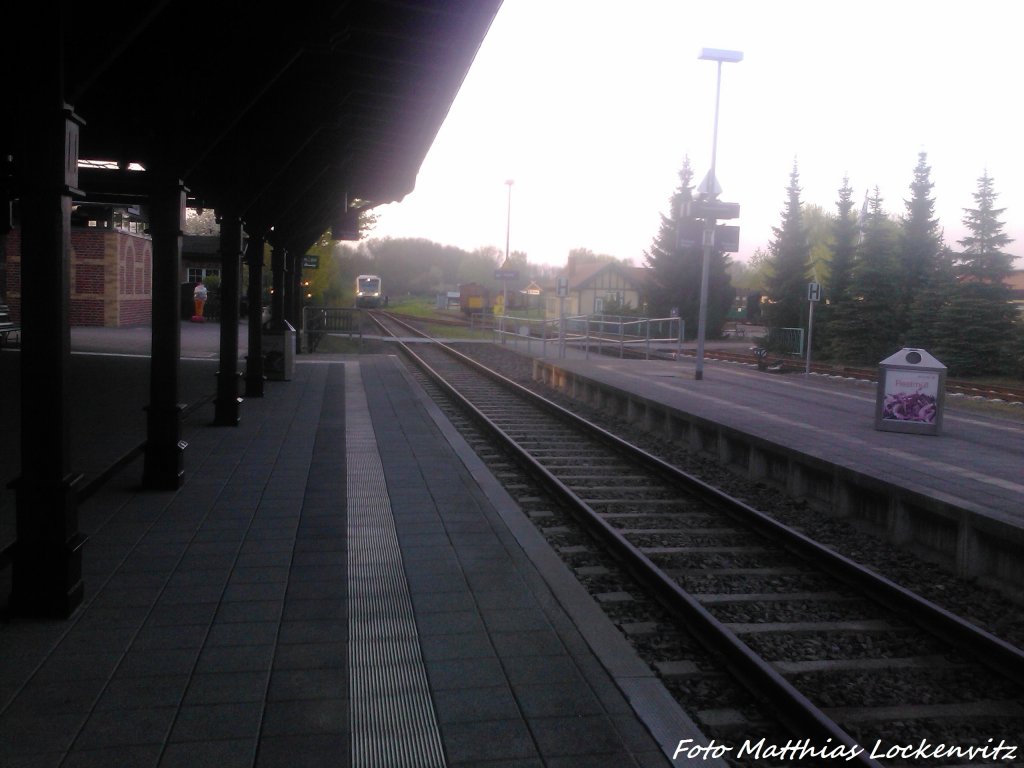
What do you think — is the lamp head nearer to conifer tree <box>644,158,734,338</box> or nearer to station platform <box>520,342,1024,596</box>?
station platform <box>520,342,1024,596</box>

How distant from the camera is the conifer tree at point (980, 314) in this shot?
2820 cm

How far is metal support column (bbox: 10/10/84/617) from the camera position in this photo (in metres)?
4.85

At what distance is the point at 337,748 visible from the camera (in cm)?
375

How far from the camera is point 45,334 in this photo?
4996 mm

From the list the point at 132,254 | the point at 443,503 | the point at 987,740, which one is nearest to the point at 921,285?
the point at 132,254

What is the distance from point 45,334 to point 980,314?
92.4ft

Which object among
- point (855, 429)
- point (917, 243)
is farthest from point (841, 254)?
point (855, 429)

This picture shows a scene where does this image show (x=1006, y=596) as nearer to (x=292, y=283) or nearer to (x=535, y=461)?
(x=535, y=461)

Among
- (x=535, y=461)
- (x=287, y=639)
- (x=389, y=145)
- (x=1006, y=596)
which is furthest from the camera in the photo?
(x=389, y=145)

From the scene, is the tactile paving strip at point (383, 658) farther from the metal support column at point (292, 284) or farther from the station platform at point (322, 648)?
the metal support column at point (292, 284)

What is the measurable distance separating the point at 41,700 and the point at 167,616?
1146mm

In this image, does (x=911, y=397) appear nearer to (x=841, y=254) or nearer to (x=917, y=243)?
(x=917, y=243)

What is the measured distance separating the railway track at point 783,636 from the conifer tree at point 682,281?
128 feet

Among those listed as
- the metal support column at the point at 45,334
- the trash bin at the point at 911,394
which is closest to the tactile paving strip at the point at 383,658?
the metal support column at the point at 45,334
